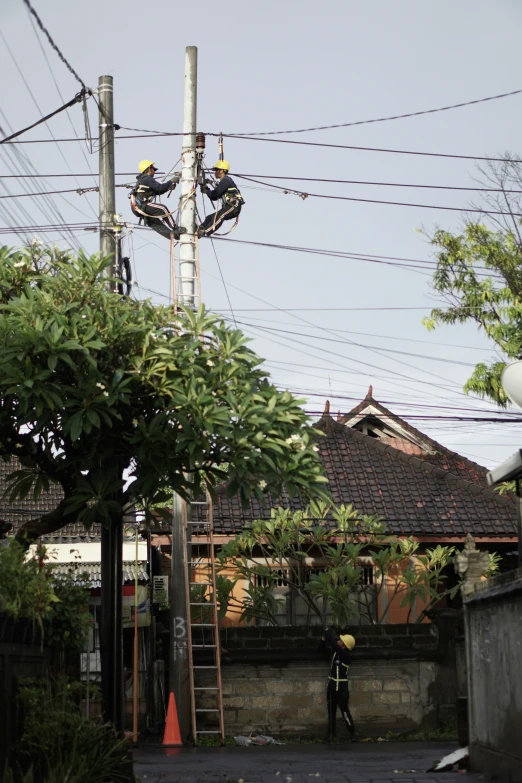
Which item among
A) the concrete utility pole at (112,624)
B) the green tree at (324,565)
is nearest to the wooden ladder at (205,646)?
the green tree at (324,565)

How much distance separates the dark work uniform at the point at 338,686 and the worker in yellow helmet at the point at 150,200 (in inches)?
309

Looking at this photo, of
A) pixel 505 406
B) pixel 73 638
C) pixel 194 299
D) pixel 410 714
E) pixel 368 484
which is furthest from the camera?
pixel 368 484

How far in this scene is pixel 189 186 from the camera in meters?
19.2

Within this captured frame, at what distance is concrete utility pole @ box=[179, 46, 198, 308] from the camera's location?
61.7 ft

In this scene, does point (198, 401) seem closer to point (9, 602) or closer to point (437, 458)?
point (9, 602)

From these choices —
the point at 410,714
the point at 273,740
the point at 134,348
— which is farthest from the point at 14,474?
the point at 410,714

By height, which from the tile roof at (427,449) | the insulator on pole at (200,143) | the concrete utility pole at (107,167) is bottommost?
the tile roof at (427,449)

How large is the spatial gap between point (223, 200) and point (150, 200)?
1.30 meters

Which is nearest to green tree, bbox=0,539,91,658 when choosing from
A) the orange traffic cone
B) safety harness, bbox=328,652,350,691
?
the orange traffic cone

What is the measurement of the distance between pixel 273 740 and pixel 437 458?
1062 centimetres

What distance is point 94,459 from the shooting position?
37.3 ft

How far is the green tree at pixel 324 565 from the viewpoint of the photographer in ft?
69.2

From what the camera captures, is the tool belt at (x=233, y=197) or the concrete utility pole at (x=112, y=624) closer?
the concrete utility pole at (x=112, y=624)

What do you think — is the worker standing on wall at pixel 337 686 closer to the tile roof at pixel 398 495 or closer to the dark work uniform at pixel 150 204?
the tile roof at pixel 398 495
